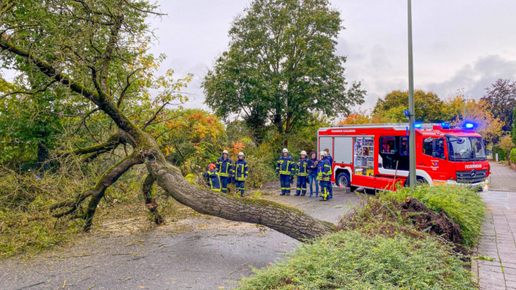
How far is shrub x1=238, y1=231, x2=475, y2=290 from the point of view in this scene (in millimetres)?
2838

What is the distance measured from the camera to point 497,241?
5.30 meters

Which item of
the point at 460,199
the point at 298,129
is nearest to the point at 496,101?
the point at 298,129

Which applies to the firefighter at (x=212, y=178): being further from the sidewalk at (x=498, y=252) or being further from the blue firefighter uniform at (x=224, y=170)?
the sidewalk at (x=498, y=252)

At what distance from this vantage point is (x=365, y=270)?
3.04m

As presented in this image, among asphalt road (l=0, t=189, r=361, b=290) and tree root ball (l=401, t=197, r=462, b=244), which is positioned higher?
tree root ball (l=401, t=197, r=462, b=244)

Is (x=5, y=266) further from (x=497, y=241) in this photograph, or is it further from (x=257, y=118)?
(x=257, y=118)

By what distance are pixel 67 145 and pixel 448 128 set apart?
10.5 m

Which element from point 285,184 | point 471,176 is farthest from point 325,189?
point 471,176

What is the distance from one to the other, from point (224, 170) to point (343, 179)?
5.14 metres

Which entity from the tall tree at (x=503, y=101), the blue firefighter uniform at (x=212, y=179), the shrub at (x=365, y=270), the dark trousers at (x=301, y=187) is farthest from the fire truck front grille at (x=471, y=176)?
the tall tree at (x=503, y=101)

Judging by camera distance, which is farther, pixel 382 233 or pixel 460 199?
pixel 460 199

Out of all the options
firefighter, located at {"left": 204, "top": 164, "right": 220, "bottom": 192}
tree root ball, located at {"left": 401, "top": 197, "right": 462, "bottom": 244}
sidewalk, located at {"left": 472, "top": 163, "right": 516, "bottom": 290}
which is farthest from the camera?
firefighter, located at {"left": 204, "top": 164, "right": 220, "bottom": 192}

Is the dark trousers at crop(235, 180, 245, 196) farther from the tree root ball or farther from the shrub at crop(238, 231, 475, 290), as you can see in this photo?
the shrub at crop(238, 231, 475, 290)

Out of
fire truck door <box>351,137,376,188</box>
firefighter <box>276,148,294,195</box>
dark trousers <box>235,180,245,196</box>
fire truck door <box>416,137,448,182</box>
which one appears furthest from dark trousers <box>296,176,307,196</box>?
fire truck door <box>416,137,448,182</box>
